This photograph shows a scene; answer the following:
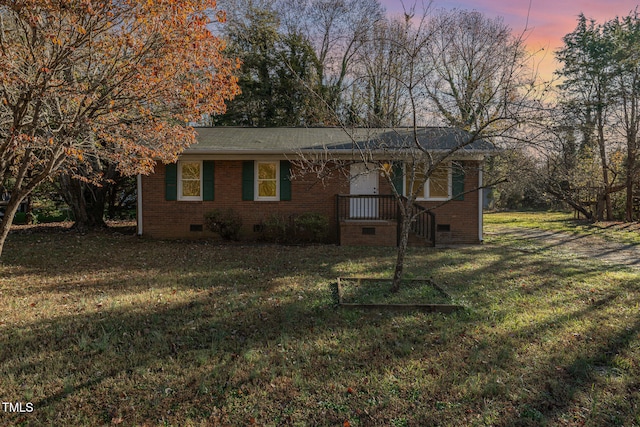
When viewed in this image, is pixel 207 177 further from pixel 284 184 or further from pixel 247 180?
pixel 284 184

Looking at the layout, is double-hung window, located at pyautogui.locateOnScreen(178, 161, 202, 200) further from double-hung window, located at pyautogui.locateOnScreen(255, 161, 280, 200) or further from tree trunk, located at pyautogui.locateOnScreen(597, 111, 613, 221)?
tree trunk, located at pyautogui.locateOnScreen(597, 111, 613, 221)

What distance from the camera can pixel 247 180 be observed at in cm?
1227

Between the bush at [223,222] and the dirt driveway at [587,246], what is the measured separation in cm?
898

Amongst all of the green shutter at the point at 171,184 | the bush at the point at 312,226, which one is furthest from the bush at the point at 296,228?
the green shutter at the point at 171,184

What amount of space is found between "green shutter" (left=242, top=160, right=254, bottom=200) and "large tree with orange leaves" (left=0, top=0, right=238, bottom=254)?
Result: 5258 mm

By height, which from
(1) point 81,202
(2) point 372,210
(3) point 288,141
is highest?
(3) point 288,141

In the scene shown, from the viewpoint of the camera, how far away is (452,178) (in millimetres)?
12195

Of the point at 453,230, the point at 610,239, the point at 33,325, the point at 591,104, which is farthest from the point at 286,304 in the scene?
the point at 591,104

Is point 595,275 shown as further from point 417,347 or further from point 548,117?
point 417,347

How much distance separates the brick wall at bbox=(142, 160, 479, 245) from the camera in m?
12.3

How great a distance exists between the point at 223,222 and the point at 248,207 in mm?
1071

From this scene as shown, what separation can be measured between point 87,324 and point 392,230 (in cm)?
830

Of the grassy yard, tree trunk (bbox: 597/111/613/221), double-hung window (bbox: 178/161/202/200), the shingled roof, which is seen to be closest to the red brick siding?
the shingled roof

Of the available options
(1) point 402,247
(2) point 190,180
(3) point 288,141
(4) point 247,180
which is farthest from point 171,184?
(1) point 402,247
